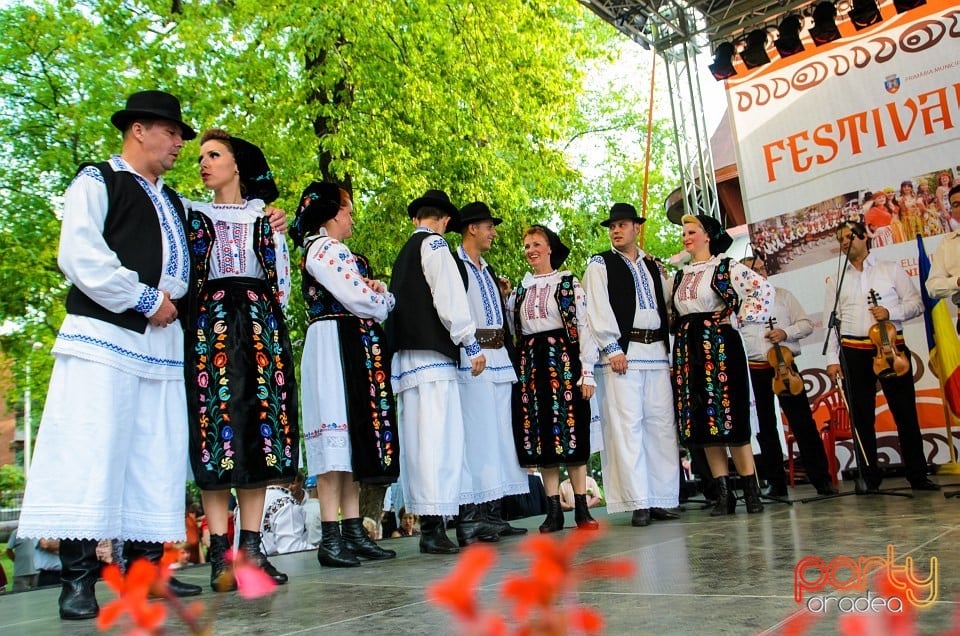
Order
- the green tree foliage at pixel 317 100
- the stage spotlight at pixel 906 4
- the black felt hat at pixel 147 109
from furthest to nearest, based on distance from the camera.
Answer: the green tree foliage at pixel 317 100 < the stage spotlight at pixel 906 4 < the black felt hat at pixel 147 109

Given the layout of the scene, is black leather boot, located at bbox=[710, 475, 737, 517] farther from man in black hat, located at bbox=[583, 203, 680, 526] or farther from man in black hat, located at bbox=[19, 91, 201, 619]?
man in black hat, located at bbox=[19, 91, 201, 619]

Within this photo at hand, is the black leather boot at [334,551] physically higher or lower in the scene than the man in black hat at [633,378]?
lower

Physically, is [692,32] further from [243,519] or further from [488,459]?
[243,519]

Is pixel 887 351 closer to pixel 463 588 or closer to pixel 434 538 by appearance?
pixel 434 538

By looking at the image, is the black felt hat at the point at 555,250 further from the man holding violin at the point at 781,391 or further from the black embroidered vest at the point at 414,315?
the man holding violin at the point at 781,391

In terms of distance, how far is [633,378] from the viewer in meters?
6.02

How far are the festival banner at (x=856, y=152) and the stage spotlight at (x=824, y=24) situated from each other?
566mm

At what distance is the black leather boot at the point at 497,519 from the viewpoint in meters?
5.46

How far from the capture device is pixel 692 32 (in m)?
9.02

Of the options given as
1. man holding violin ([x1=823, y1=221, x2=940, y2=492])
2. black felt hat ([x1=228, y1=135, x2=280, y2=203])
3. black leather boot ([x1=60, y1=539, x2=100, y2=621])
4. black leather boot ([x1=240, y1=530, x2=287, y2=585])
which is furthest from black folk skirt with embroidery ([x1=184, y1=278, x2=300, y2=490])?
man holding violin ([x1=823, y1=221, x2=940, y2=492])

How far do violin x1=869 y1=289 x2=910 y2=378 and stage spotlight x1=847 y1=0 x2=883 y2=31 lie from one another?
2653 millimetres

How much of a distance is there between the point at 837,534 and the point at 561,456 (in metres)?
2.14

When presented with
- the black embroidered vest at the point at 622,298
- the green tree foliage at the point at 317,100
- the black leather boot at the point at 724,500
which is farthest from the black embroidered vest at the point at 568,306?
the green tree foliage at the point at 317,100

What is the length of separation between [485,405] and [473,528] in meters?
0.75
